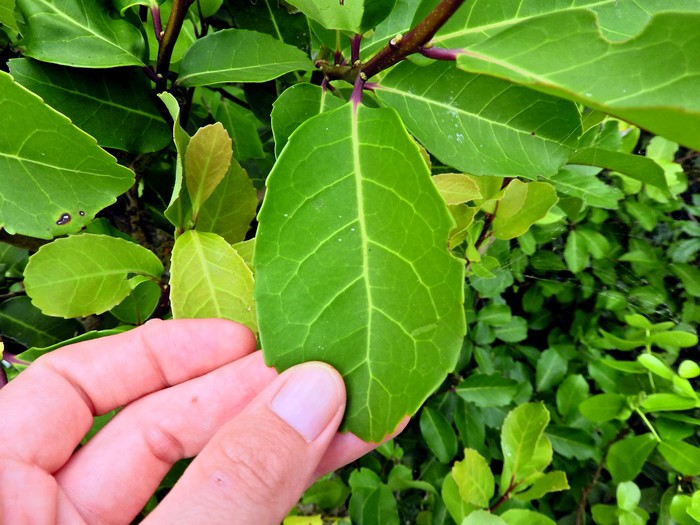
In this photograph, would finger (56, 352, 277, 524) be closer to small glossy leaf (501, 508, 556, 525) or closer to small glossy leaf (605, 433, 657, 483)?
small glossy leaf (501, 508, 556, 525)

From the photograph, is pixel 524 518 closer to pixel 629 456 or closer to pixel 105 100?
pixel 629 456

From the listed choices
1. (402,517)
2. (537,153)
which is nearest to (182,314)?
(537,153)

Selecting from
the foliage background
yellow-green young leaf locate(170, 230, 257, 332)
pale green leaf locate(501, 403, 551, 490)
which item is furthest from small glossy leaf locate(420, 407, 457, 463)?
yellow-green young leaf locate(170, 230, 257, 332)

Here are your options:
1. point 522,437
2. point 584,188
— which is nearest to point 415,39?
point 584,188

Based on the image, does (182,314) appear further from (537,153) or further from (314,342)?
(537,153)

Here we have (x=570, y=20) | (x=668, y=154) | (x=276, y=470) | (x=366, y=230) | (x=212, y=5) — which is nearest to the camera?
(x=570, y=20)

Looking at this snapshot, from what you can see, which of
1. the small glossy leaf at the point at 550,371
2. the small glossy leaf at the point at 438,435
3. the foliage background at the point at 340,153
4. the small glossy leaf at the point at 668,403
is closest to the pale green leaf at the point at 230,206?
the foliage background at the point at 340,153

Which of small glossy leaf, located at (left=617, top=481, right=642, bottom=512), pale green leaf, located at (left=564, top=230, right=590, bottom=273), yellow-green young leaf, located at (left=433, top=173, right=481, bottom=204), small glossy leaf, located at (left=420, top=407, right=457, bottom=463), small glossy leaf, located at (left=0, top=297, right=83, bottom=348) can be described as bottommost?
small glossy leaf, located at (left=420, top=407, right=457, bottom=463)

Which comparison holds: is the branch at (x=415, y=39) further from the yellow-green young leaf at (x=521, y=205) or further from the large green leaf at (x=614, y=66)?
the yellow-green young leaf at (x=521, y=205)
